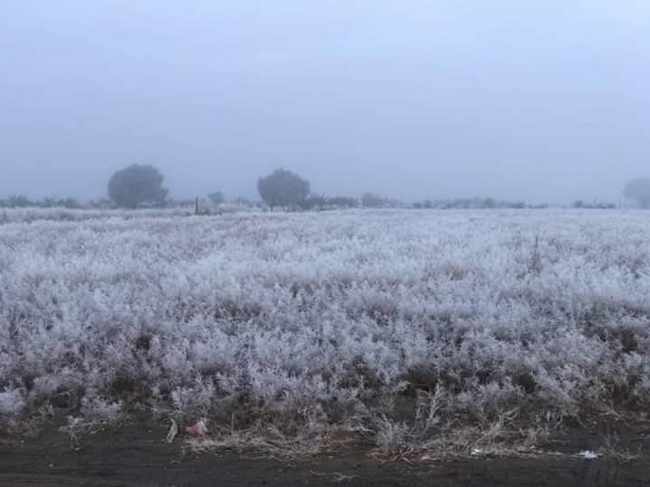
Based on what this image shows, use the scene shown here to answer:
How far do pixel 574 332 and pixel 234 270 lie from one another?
5.25 m

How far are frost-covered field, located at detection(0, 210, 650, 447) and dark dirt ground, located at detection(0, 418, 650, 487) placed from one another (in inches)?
15.1

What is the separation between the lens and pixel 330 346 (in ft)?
23.3

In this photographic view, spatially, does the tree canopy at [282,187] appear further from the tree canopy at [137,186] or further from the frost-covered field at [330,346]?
the frost-covered field at [330,346]

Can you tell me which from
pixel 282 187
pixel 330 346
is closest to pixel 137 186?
pixel 282 187

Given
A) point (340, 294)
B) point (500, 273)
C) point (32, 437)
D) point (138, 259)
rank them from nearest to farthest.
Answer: point (32, 437)
point (340, 294)
point (500, 273)
point (138, 259)

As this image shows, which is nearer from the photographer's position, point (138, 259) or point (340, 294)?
point (340, 294)

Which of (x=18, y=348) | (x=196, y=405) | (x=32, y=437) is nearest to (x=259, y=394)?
(x=196, y=405)

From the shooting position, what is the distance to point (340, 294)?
29.6 feet

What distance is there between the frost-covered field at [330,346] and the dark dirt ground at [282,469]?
15.1 inches

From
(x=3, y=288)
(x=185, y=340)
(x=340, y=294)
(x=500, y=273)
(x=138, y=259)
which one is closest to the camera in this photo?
(x=185, y=340)

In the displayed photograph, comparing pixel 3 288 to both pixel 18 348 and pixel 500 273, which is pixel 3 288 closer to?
pixel 18 348

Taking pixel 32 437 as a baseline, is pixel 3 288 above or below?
above

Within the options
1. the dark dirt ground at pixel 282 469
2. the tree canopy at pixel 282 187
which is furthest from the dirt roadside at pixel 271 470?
the tree canopy at pixel 282 187

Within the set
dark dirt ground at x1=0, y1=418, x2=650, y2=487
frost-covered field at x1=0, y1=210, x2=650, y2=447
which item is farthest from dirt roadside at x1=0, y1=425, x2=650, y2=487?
frost-covered field at x1=0, y1=210, x2=650, y2=447
